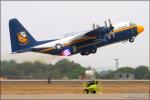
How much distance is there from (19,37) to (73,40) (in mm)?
8110

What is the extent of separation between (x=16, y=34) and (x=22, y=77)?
2771 cm

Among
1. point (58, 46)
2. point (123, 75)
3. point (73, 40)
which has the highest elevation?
point (73, 40)

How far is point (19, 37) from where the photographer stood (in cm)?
6956

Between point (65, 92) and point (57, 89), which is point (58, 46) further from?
point (65, 92)

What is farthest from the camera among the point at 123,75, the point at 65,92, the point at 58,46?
the point at 123,75

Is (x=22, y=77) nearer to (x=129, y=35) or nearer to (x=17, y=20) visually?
(x=17, y=20)

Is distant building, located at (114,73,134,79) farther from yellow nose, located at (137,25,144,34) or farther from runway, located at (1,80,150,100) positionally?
yellow nose, located at (137,25,144,34)

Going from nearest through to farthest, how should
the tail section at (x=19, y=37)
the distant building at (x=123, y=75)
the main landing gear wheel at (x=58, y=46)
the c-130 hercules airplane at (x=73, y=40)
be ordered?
the c-130 hercules airplane at (x=73, y=40) → the main landing gear wheel at (x=58, y=46) → the tail section at (x=19, y=37) → the distant building at (x=123, y=75)

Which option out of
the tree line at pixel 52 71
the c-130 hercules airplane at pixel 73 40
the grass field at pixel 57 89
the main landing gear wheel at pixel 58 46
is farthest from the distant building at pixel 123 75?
the main landing gear wheel at pixel 58 46

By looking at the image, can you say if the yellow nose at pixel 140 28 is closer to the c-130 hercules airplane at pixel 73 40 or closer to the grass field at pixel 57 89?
the c-130 hercules airplane at pixel 73 40

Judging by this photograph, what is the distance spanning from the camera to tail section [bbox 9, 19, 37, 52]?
222 feet

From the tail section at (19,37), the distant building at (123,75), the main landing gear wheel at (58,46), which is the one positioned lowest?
the distant building at (123,75)

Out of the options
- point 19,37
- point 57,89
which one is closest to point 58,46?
point 19,37

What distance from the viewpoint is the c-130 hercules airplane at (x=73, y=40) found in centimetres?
6638
